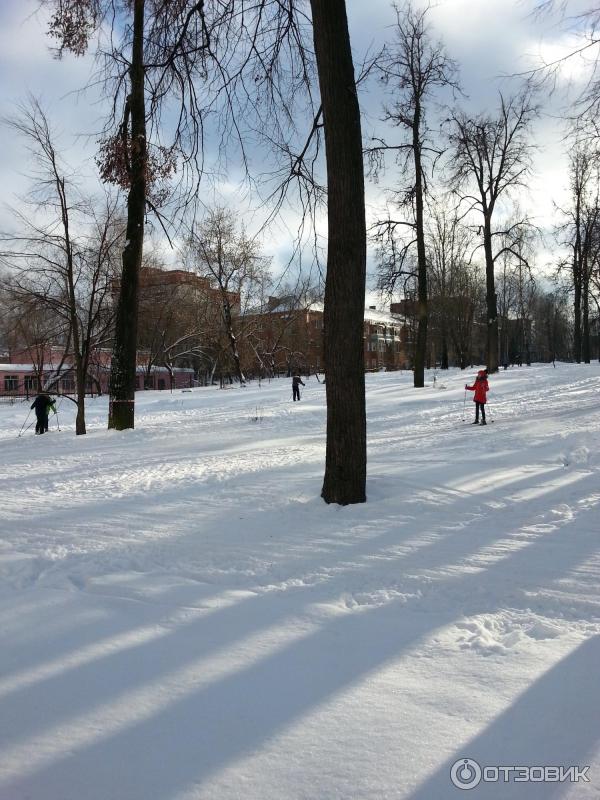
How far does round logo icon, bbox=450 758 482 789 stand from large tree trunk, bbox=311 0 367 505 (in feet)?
14.2

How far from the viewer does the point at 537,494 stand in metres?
6.82

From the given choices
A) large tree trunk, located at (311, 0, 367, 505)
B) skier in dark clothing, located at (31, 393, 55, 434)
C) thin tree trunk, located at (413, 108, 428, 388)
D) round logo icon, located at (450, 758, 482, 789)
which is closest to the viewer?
round logo icon, located at (450, 758, 482, 789)

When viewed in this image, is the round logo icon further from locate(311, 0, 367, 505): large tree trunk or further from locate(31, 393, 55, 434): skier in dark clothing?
locate(31, 393, 55, 434): skier in dark clothing

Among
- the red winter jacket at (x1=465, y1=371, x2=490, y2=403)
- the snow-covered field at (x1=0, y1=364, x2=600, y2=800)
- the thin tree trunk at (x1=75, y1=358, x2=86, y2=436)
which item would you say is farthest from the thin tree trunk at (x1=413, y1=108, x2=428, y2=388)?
the snow-covered field at (x1=0, y1=364, x2=600, y2=800)

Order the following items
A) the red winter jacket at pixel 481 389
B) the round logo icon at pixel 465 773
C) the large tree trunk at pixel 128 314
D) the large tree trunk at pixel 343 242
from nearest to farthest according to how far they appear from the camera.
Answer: the round logo icon at pixel 465 773, the large tree trunk at pixel 343 242, the red winter jacket at pixel 481 389, the large tree trunk at pixel 128 314

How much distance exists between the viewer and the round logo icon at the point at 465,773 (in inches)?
93.4

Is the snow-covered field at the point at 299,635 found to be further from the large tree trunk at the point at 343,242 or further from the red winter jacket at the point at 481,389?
the red winter jacket at the point at 481,389

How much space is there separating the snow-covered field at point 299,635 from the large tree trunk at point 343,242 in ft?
1.90

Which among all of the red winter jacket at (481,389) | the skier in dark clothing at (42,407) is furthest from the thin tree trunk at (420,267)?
the skier in dark clothing at (42,407)

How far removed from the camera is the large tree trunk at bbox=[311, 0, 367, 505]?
665 cm

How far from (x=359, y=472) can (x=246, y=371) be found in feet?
154

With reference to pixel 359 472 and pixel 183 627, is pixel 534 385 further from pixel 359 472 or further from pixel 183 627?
pixel 183 627

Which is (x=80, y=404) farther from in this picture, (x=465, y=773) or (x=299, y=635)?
(x=465, y=773)

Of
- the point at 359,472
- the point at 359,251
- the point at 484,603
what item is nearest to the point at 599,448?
the point at 359,472
